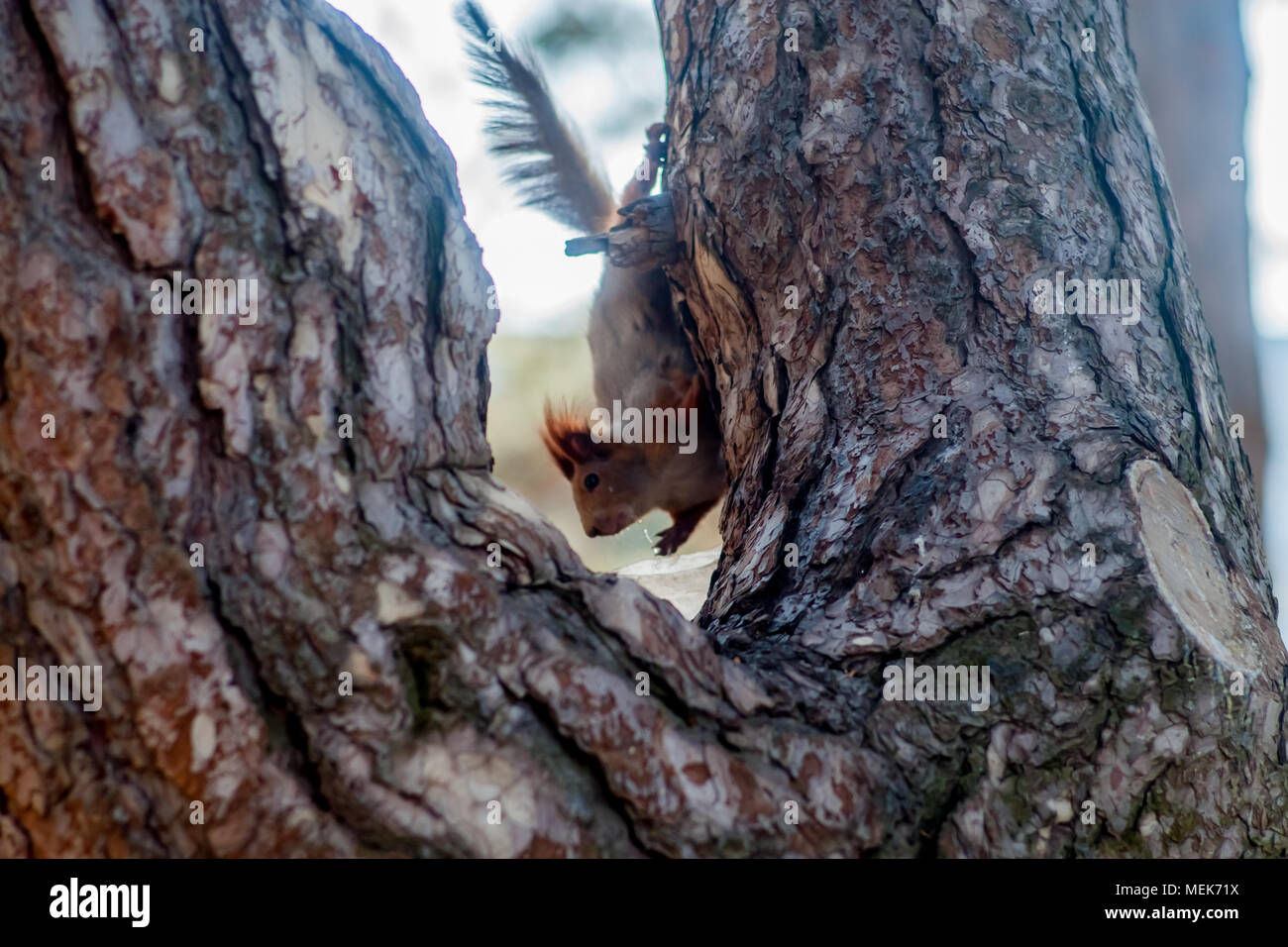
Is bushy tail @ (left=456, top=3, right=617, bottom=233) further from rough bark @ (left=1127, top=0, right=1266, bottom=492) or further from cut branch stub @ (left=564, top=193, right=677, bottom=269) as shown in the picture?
rough bark @ (left=1127, top=0, right=1266, bottom=492)

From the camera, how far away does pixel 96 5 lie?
889 mm

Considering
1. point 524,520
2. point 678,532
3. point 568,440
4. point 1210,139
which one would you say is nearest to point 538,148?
point 568,440

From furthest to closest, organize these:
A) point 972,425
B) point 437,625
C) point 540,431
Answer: point 540,431
point 972,425
point 437,625

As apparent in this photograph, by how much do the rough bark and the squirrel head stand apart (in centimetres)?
183

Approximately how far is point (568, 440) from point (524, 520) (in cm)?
272

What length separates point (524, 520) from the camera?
1.07 meters

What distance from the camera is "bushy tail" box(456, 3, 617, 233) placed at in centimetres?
301

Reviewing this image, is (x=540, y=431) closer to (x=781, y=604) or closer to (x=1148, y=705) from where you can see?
(x=781, y=604)

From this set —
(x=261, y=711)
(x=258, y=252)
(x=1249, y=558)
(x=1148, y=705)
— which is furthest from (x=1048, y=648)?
(x=258, y=252)

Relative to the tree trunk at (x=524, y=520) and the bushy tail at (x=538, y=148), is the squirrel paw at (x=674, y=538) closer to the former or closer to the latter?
the bushy tail at (x=538, y=148)

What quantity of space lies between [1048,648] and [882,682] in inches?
7.4

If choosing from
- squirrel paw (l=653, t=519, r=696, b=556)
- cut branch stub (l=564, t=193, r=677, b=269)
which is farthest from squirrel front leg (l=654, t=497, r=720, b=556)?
cut branch stub (l=564, t=193, r=677, b=269)

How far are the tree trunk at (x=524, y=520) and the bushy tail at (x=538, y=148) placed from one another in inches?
70.6

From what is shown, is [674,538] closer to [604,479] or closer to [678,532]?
[678,532]
